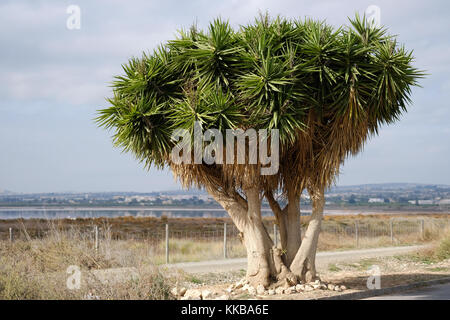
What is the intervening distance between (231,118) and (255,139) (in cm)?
72

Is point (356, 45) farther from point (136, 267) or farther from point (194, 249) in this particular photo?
point (194, 249)

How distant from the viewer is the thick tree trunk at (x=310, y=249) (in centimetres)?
1302

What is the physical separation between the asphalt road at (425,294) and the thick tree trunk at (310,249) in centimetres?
158

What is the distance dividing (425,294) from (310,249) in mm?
3021

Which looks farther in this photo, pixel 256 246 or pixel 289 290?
pixel 256 246

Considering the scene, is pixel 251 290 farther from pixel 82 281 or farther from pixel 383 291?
pixel 82 281

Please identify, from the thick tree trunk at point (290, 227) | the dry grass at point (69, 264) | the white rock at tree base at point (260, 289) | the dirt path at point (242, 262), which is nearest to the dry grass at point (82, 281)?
the dry grass at point (69, 264)

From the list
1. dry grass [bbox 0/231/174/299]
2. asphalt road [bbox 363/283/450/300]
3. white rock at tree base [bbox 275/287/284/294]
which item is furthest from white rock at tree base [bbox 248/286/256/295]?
asphalt road [bbox 363/283/450/300]

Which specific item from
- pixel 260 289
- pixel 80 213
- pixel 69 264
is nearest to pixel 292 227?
pixel 260 289

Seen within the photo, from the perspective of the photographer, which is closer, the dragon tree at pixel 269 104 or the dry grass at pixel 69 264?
the dry grass at pixel 69 264

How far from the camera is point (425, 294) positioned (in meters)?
13.4

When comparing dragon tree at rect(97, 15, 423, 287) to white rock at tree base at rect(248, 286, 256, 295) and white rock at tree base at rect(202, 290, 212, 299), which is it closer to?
white rock at tree base at rect(248, 286, 256, 295)

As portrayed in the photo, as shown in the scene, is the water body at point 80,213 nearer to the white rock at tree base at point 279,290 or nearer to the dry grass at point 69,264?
the dry grass at point 69,264
